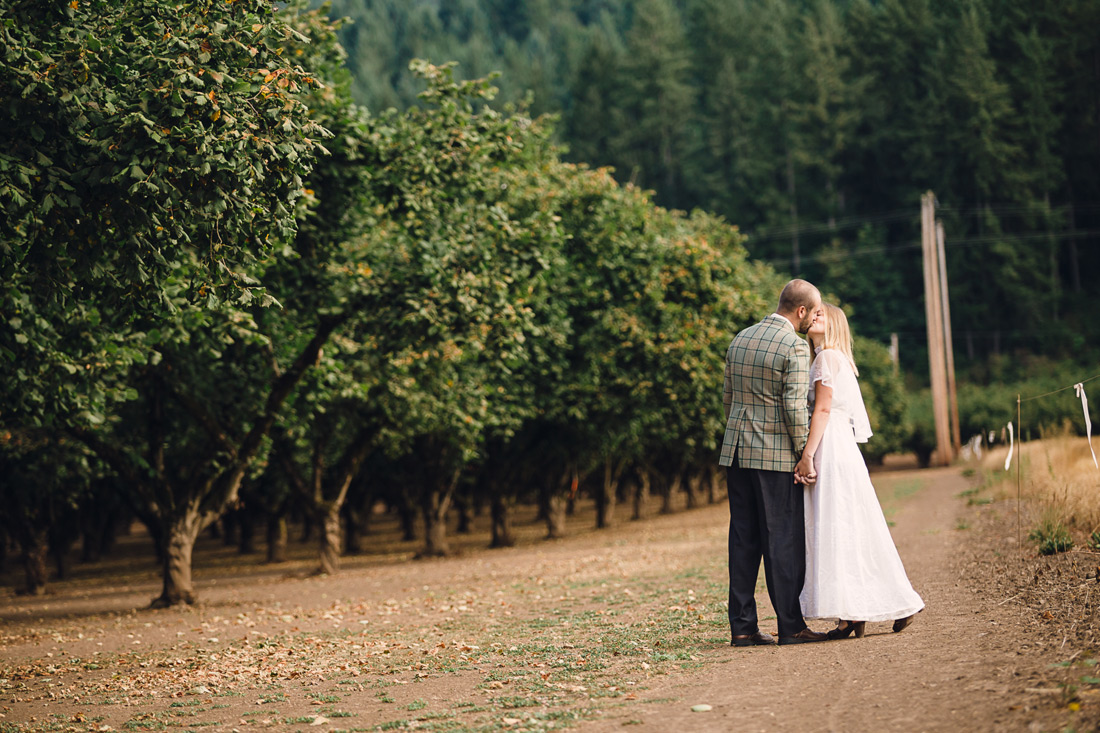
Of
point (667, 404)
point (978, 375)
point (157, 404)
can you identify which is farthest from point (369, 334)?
point (978, 375)

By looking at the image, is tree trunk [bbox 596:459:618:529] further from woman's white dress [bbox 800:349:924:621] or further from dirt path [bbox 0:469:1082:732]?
woman's white dress [bbox 800:349:924:621]

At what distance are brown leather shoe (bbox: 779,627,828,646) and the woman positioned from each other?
114 mm

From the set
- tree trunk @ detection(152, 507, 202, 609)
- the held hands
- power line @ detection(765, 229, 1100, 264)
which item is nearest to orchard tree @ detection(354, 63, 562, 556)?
tree trunk @ detection(152, 507, 202, 609)

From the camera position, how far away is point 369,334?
56.1 ft

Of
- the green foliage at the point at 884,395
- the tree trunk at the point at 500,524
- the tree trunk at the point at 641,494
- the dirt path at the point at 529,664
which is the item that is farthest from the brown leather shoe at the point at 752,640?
the green foliage at the point at 884,395

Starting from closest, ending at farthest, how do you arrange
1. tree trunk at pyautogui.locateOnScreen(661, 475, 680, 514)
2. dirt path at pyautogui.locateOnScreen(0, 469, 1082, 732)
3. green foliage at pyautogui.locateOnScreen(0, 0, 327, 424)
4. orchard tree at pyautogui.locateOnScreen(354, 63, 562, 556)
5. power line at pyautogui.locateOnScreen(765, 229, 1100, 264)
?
dirt path at pyautogui.locateOnScreen(0, 469, 1082, 732) < green foliage at pyautogui.locateOnScreen(0, 0, 327, 424) < orchard tree at pyautogui.locateOnScreen(354, 63, 562, 556) < tree trunk at pyautogui.locateOnScreen(661, 475, 680, 514) < power line at pyautogui.locateOnScreen(765, 229, 1100, 264)

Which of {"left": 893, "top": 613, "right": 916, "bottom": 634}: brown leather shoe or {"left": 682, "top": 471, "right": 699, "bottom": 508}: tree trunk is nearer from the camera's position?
{"left": 893, "top": 613, "right": 916, "bottom": 634}: brown leather shoe

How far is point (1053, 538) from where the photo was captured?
395 inches

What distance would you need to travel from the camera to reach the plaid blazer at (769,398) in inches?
288

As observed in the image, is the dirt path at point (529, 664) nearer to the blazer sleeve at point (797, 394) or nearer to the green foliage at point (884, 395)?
the blazer sleeve at point (797, 394)

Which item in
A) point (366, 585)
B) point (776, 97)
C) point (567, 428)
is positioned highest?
point (776, 97)

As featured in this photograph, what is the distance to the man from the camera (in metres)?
7.31

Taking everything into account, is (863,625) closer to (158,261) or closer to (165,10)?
(158,261)

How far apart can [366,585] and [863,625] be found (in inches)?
513
